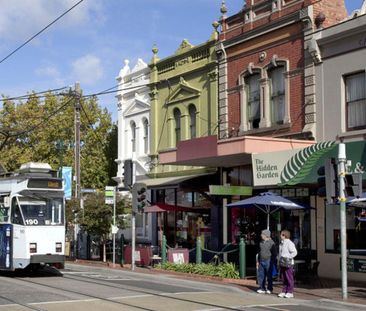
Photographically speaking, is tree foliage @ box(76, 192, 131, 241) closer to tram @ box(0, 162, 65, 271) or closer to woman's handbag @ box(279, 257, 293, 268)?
tram @ box(0, 162, 65, 271)

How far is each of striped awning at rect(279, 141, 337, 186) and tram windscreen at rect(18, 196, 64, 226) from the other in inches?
279

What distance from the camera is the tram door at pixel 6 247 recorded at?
18.7 meters

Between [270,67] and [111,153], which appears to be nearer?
[270,67]

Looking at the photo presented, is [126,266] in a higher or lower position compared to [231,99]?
lower

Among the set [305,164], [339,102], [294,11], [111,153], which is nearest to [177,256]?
[305,164]

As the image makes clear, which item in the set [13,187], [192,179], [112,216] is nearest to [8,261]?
[13,187]

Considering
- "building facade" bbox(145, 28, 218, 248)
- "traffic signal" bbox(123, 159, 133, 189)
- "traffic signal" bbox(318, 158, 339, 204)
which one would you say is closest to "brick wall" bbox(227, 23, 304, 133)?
"building facade" bbox(145, 28, 218, 248)

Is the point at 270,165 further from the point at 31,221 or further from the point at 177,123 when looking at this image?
the point at 177,123

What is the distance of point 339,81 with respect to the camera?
1973cm

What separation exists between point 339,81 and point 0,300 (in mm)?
12455

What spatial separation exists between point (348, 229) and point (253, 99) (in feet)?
22.2

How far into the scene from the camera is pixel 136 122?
103 ft

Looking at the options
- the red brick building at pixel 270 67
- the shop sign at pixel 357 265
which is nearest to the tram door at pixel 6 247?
the red brick building at pixel 270 67

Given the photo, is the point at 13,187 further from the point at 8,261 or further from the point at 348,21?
the point at 348,21
